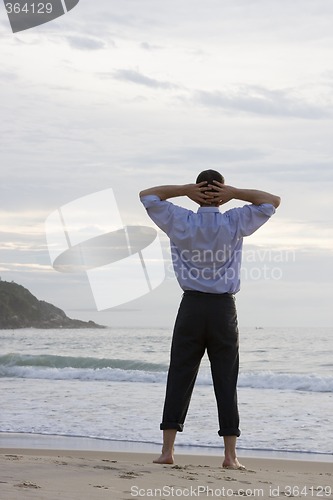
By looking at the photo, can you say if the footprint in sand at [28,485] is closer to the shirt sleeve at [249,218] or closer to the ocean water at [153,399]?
Answer: the shirt sleeve at [249,218]

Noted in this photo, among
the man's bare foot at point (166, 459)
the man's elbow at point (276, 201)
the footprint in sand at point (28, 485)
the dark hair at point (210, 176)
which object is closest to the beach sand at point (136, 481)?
the footprint in sand at point (28, 485)

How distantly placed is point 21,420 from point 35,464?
4.87m

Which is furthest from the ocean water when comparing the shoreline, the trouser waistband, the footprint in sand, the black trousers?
the footprint in sand

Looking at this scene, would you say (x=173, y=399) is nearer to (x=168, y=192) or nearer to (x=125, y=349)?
(x=168, y=192)

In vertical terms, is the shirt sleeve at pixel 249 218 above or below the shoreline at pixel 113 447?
above

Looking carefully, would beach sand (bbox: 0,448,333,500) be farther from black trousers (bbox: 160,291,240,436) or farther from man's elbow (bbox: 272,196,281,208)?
man's elbow (bbox: 272,196,281,208)

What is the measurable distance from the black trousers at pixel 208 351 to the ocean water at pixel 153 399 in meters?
2.95

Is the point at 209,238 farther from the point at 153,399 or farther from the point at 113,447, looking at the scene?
the point at 153,399

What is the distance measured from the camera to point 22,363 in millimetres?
21453

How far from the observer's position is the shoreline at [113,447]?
7.08 m

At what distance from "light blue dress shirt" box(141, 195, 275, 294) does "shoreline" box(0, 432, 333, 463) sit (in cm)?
290

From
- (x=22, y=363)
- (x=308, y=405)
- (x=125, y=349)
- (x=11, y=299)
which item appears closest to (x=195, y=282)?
(x=308, y=405)

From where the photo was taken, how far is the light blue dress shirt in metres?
4.55

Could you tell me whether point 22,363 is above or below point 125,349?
above
